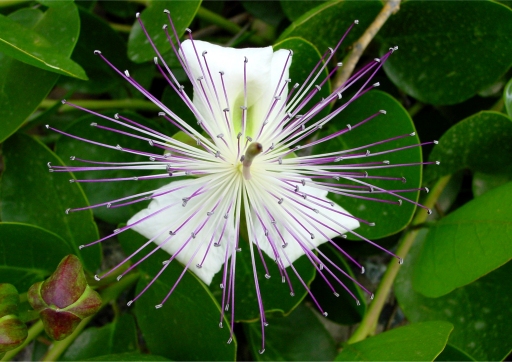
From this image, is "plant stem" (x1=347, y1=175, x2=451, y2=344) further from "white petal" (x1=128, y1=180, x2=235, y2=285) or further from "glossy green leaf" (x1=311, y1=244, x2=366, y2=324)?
"white petal" (x1=128, y1=180, x2=235, y2=285)

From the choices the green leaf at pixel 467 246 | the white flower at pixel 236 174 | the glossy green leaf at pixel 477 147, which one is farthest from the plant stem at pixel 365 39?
the green leaf at pixel 467 246

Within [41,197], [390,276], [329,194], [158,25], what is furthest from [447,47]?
[41,197]

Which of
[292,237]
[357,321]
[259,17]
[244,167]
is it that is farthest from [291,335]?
[259,17]

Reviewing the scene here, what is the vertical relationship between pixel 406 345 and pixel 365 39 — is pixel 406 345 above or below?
below

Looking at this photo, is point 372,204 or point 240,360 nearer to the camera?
point 372,204

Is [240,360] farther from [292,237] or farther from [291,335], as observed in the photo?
[292,237]

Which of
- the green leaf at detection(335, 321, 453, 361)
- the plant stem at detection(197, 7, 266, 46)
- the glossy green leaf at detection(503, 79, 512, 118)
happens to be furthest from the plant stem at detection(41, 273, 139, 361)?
the glossy green leaf at detection(503, 79, 512, 118)

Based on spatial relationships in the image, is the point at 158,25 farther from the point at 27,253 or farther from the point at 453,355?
the point at 453,355
